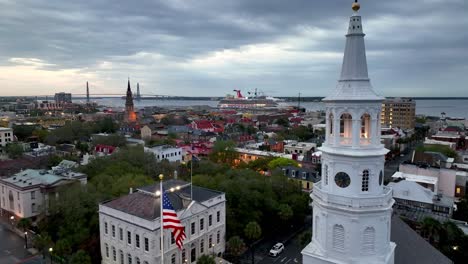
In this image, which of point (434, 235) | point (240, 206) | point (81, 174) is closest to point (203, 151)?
point (81, 174)

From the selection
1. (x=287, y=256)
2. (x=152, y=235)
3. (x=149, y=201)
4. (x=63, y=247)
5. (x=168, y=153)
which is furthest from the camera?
(x=168, y=153)

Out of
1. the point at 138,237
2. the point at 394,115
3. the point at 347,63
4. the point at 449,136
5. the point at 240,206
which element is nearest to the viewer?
the point at 347,63

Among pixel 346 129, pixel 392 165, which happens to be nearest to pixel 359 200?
pixel 346 129

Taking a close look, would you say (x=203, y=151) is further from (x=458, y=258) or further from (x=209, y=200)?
(x=458, y=258)

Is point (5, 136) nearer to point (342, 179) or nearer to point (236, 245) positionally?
point (236, 245)

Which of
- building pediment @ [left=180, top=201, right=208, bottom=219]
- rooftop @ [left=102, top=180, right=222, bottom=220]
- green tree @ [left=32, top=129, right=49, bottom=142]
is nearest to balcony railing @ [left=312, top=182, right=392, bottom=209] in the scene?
rooftop @ [left=102, top=180, right=222, bottom=220]

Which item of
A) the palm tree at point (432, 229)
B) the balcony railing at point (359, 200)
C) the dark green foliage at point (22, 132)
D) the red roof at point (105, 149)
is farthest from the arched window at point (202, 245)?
the dark green foliage at point (22, 132)
